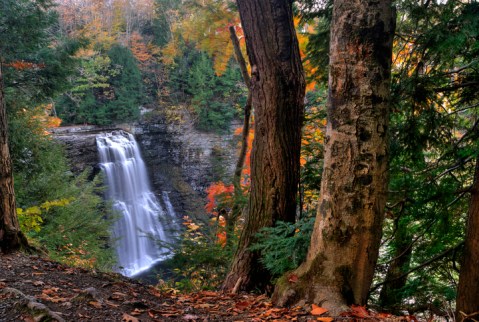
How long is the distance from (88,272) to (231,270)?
1548mm

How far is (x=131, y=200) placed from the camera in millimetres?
22141

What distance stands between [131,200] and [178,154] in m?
5.57

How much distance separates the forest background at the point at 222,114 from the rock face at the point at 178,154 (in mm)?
1309

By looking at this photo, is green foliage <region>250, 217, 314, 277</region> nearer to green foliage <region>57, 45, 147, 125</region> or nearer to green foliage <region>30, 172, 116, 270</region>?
green foliage <region>30, 172, 116, 270</region>

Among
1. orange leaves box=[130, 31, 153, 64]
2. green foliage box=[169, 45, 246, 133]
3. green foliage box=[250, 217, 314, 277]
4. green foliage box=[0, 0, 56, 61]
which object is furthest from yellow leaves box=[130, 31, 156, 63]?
green foliage box=[250, 217, 314, 277]

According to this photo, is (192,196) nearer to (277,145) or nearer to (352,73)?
(277,145)

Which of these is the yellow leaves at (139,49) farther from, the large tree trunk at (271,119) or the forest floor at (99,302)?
the forest floor at (99,302)

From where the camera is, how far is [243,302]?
11.1ft

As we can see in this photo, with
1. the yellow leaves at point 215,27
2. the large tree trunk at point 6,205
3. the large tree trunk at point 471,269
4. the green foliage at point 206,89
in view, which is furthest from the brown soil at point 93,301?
the green foliage at point 206,89

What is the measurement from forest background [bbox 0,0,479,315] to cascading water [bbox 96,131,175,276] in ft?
13.0

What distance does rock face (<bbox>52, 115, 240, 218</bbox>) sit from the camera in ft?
79.0

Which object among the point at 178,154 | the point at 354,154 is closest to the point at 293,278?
the point at 354,154

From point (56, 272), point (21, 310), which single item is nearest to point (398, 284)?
point (56, 272)

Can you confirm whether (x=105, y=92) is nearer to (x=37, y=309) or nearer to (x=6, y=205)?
(x=6, y=205)
